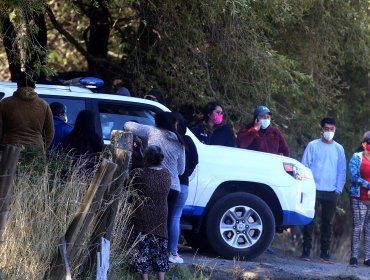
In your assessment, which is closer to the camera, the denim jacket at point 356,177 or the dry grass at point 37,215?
the dry grass at point 37,215

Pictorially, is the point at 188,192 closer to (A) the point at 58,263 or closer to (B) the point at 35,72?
(B) the point at 35,72

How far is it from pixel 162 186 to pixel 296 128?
7.25 metres

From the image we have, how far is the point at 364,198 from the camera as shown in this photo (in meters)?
11.6

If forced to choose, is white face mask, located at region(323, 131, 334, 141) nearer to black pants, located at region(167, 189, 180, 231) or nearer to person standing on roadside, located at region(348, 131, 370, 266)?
person standing on roadside, located at region(348, 131, 370, 266)

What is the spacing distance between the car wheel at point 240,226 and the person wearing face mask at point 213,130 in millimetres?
842

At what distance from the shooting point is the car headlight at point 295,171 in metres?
10.8

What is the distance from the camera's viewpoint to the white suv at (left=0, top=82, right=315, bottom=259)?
10.1 m

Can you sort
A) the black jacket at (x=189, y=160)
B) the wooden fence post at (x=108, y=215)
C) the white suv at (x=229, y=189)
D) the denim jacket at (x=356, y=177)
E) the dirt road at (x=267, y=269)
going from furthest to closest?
1. the denim jacket at (x=356, y=177)
2. the white suv at (x=229, y=189)
3. the dirt road at (x=267, y=269)
4. the black jacket at (x=189, y=160)
5. the wooden fence post at (x=108, y=215)

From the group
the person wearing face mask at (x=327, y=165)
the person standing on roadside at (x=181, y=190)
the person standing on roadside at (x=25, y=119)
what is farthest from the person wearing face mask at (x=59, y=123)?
the person wearing face mask at (x=327, y=165)

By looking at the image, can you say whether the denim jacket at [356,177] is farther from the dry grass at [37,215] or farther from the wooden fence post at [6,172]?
the wooden fence post at [6,172]

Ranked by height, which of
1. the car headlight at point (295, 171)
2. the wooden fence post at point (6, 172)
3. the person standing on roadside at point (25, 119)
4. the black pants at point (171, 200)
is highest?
the person standing on roadside at point (25, 119)

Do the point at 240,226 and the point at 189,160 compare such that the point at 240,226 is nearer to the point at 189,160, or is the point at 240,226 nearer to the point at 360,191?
the point at 189,160

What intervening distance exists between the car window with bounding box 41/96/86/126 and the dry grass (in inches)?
74.4

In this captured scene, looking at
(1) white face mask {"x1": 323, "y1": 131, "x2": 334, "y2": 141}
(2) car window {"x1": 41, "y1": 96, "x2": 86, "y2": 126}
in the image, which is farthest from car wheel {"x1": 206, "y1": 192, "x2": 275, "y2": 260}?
(2) car window {"x1": 41, "y1": 96, "x2": 86, "y2": 126}
